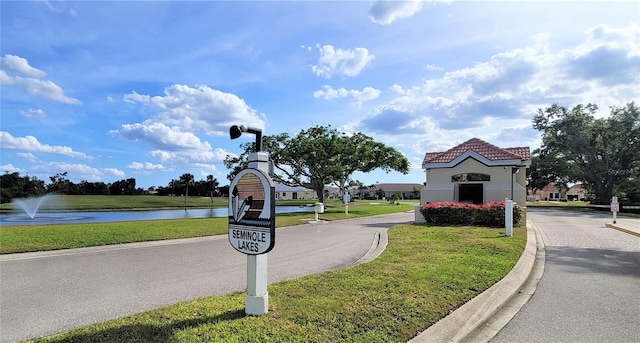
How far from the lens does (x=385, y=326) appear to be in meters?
4.21

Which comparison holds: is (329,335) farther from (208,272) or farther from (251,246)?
(208,272)

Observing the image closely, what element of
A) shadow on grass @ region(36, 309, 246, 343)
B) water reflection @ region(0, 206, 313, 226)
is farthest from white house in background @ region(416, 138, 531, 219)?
shadow on grass @ region(36, 309, 246, 343)

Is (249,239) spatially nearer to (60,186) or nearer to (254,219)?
(254,219)

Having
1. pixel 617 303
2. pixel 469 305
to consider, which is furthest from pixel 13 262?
pixel 617 303

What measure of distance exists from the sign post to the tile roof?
54.5ft

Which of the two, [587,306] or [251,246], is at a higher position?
[251,246]

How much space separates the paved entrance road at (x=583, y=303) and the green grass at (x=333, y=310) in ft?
2.57

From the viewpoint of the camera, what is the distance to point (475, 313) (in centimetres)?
484

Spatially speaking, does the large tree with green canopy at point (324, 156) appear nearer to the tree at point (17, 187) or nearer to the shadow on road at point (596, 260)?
the shadow on road at point (596, 260)

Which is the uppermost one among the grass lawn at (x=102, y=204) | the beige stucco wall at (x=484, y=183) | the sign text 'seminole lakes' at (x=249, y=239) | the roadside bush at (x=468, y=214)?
the beige stucco wall at (x=484, y=183)

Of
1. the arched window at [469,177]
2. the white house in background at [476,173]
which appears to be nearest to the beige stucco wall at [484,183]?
the white house in background at [476,173]

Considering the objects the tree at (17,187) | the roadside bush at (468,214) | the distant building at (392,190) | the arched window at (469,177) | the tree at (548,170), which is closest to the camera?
the roadside bush at (468,214)

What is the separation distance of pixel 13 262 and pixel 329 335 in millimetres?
7740

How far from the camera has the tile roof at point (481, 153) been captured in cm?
1845
